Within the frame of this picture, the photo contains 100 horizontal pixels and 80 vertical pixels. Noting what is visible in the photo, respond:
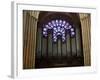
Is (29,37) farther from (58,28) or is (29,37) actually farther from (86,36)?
(86,36)

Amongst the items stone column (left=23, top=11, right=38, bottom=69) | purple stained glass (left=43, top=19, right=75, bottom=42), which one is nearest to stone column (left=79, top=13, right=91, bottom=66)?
purple stained glass (left=43, top=19, right=75, bottom=42)

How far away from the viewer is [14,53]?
201cm

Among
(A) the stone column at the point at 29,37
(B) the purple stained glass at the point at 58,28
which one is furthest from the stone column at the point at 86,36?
(A) the stone column at the point at 29,37

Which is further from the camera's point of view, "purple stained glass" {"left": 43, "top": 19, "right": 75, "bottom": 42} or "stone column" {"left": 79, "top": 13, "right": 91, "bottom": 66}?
"stone column" {"left": 79, "top": 13, "right": 91, "bottom": 66}

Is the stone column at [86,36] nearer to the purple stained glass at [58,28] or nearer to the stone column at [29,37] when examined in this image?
the purple stained glass at [58,28]

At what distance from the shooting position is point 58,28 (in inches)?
85.9

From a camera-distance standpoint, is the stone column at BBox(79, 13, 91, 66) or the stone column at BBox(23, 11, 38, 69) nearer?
the stone column at BBox(23, 11, 38, 69)

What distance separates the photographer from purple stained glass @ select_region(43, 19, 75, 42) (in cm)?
215

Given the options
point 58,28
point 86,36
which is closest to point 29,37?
point 58,28

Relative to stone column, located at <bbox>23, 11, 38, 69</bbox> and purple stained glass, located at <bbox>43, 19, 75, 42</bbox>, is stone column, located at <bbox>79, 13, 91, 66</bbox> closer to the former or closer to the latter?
purple stained glass, located at <bbox>43, 19, 75, 42</bbox>

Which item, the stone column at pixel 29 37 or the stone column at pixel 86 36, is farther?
the stone column at pixel 86 36

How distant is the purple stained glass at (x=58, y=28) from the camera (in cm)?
215

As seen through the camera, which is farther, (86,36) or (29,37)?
(86,36)
